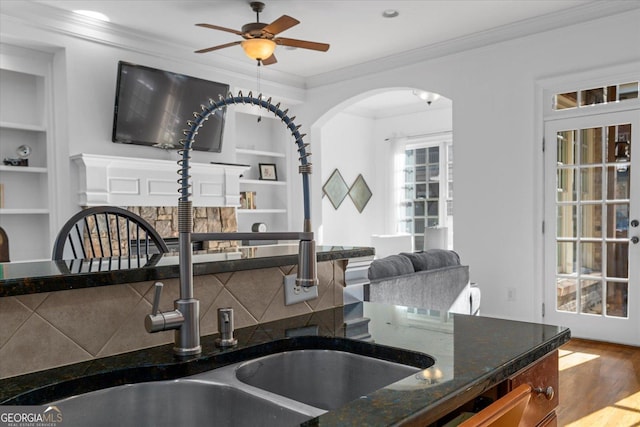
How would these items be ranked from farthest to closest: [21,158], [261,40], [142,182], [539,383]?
1. [142,182]
2. [21,158]
3. [261,40]
4. [539,383]

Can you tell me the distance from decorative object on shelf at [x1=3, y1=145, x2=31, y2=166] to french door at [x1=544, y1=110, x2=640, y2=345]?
15.7 feet

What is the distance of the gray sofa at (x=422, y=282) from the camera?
10.3 feet

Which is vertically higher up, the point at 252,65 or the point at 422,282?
the point at 252,65

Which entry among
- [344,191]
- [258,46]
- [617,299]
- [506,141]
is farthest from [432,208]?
[258,46]

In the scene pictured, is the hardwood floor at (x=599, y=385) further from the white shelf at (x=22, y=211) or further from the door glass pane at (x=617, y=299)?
the white shelf at (x=22, y=211)

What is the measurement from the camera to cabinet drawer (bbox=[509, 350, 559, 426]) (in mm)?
991

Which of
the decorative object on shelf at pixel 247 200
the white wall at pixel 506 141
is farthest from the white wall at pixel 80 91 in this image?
the white wall at pixel 506 141

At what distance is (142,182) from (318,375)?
409 cm

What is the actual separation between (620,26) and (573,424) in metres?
3.37

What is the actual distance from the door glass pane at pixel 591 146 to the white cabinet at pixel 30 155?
4.87m

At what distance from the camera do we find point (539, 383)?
1.06m

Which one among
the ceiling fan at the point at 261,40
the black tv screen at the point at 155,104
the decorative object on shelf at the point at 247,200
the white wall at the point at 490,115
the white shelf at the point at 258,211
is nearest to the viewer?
the ceiling fan at the point at 261,40

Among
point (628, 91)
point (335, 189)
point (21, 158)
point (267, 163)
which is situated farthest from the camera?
point (335, 189)

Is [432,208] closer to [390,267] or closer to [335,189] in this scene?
[335,189]
